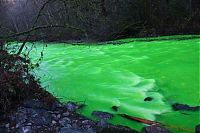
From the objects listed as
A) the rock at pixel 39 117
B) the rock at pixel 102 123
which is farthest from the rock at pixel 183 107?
the rock at pixel 39 117

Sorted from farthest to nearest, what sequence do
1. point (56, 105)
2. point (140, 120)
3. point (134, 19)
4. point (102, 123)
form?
1. point (134, 19)
2. point (56, 105)
3. point (140, 120)
4. point (102, 123)

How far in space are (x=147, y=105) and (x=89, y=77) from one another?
252 centimetres

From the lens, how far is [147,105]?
6.67m

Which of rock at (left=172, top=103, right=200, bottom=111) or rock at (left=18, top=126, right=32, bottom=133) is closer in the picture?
rock at (left=18, top=126, right=32, bottom=133)

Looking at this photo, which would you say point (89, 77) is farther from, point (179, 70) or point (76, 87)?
point (179, 70)

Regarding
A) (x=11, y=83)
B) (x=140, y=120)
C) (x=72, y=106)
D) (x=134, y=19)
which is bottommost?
(x=140, y=120)

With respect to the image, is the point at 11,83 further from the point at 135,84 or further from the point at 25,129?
the point at 135,84

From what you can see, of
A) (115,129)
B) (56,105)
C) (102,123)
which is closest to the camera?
(115,129)

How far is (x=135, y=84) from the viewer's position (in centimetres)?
817

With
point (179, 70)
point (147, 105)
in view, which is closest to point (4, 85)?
point (147, 105)

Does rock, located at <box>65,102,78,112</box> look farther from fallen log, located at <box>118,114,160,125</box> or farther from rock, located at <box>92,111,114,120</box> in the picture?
fallen log, located at <box>118,114,160,125</box>

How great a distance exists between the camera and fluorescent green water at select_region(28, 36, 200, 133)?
6238mm

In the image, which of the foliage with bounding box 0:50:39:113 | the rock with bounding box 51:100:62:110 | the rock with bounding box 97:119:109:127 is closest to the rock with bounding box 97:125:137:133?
the rock with bounding box 97:119:109:127

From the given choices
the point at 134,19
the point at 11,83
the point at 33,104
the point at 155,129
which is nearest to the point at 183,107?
the point at 155,129
